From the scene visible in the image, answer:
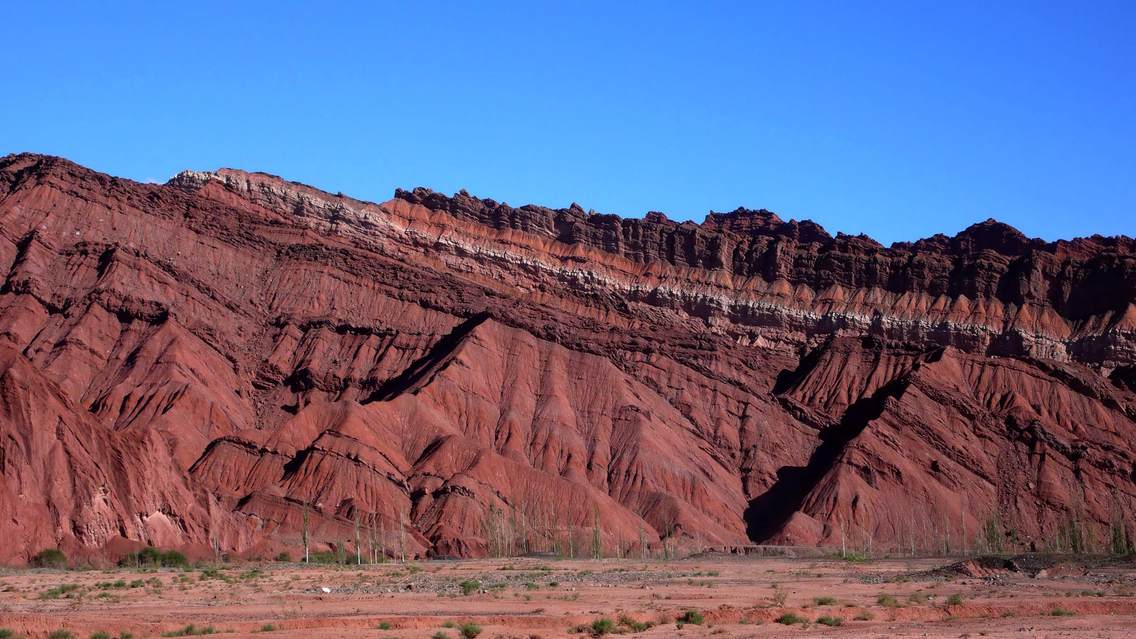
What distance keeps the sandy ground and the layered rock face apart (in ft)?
101

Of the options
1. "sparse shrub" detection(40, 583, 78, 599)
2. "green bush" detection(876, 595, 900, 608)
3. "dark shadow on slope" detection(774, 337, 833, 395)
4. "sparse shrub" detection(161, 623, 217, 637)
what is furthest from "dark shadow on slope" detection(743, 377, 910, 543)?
"sparse shrub" detection(161, 623, 217, 637)

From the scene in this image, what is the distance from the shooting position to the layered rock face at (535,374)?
118m

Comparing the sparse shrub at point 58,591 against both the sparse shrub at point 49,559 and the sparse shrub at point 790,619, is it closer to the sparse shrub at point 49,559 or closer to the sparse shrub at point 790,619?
the sparse shrub at point 49,559

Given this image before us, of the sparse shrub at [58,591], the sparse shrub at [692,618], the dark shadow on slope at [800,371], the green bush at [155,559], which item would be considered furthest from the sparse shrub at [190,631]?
the dark shadow on slope at [800,371]

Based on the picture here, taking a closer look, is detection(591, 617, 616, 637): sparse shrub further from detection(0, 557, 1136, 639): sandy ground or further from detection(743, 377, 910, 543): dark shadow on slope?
detection(743, 377, 910, 543): dark shadow on slope

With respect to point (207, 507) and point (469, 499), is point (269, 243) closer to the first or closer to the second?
point (469, 499)

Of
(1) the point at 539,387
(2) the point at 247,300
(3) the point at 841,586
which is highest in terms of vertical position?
(2) the point at 247,300

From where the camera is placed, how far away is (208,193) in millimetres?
160875

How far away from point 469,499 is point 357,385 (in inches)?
1104

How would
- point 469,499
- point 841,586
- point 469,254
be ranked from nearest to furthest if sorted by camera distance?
point 841,586 < point 469,499 < point 469,254

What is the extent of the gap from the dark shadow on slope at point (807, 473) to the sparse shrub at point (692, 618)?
84.2m

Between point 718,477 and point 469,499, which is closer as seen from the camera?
point 469,499

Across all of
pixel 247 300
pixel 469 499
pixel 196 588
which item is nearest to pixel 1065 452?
pixel 469 499

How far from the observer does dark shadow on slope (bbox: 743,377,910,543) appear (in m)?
134
